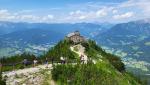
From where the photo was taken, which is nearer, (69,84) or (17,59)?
(69,84)

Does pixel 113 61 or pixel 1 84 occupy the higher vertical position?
pixel 1 84

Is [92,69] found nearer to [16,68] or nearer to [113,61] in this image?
[16,68]

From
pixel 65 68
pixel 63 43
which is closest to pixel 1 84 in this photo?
pixel 65 68

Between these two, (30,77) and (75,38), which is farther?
(75,38)

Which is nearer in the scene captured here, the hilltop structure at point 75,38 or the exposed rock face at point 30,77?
the exposed rock face at point 30,77

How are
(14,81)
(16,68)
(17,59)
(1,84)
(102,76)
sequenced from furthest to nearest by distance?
1. (17,59)
2. (16,68)
3. (102,76)
4. (14,81)
5. (1,84)

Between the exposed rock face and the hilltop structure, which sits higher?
the hilltop structure

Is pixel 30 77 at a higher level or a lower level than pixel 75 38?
lower

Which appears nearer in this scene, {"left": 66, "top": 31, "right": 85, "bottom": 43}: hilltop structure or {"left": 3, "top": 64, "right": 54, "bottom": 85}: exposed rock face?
{"left": 3, "top": 64, "right": 54, "bottom": 85}: exposed rock face

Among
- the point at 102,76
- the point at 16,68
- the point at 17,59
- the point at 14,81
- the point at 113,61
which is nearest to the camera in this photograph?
the point at 14,81

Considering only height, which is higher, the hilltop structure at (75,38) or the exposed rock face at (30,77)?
the hilltop structure at (75,38)

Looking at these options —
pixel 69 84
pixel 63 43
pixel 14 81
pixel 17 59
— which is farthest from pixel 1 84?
pixel 63 43
